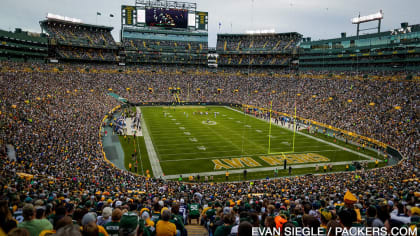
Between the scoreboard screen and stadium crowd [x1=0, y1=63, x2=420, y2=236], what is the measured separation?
15957 mm

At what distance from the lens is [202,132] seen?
35.0 metres

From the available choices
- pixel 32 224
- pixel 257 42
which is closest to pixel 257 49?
pixel 257 42

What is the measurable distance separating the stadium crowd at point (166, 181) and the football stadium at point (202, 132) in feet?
0.22

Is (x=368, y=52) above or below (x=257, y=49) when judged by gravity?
below

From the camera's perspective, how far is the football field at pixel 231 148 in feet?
76.7

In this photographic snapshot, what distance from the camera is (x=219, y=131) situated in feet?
117

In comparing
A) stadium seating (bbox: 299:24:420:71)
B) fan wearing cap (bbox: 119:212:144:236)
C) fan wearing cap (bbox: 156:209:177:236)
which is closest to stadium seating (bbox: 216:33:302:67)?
stadium seating (bbox: 299:24:420:71)

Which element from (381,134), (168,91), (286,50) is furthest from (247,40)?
(381,134)

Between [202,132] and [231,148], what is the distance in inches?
302

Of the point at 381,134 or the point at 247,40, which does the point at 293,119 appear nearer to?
the point at 381,134

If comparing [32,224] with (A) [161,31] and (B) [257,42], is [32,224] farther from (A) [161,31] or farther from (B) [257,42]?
(B) [257,42]

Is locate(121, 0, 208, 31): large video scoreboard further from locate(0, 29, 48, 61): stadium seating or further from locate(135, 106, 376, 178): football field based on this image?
locate(135, 106, 376, 178): football field

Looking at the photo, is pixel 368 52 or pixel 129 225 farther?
pixel 368 52

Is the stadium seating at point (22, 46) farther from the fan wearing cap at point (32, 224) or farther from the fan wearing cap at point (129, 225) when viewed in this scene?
the fan wearing cap at point (129, 225)
